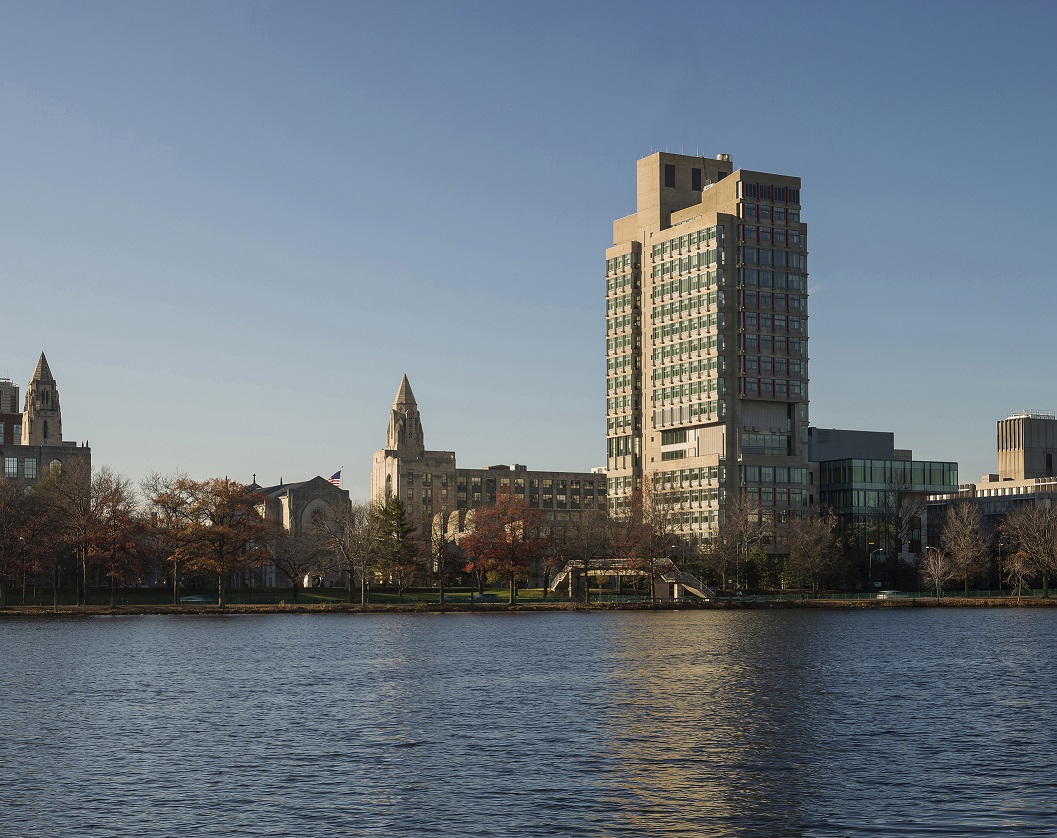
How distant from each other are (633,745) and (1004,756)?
1430 cm

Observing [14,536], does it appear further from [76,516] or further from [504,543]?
[504,543]

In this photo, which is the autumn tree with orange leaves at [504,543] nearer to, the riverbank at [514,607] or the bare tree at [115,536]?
the riverbank at [514,607]

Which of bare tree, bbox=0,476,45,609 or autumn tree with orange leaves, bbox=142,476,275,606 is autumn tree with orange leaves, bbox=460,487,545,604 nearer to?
autumn tree with orange leaves, bbox=142,476,275,606

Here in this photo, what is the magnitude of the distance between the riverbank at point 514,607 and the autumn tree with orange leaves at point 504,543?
17.5 ft

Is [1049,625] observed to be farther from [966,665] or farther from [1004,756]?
[1004,756]

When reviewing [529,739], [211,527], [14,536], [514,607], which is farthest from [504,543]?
[529,739]

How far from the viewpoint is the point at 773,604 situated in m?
187

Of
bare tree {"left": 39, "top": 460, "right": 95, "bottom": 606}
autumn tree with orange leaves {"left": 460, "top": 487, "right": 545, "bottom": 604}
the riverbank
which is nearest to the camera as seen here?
bare tree {"left": 39, "top": 460, "right": 95, "bottom": 606}

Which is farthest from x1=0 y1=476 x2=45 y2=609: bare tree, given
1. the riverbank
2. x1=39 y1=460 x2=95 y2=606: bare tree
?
the riverbank

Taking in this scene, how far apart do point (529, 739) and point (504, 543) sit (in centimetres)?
13089

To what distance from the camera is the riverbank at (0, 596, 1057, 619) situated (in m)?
168

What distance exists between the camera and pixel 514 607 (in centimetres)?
18288

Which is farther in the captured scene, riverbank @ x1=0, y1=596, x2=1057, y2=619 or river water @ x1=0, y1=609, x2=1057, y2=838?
riverbank @ x1=0, y1=596, x2=1057, y2=619

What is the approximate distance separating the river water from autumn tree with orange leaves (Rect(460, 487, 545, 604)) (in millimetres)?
74241
